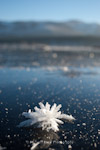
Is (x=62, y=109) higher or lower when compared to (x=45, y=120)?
higher

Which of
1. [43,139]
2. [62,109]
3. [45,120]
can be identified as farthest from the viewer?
[62,109]

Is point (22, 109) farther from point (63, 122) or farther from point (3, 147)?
point (3, 147)

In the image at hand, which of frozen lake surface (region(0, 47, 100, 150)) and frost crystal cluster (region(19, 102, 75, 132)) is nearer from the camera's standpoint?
frozen lake surface (region(0, 47, 100, 150))

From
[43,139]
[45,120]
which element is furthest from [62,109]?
[43,139]

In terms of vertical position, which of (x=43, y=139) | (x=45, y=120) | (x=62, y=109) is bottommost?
(x=43, y=139)

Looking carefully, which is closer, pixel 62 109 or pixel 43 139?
pixel 43 139

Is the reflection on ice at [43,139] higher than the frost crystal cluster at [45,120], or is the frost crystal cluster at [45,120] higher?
the frost crystal cluster at [45,120]

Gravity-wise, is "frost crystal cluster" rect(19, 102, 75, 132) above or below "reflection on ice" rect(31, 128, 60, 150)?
above

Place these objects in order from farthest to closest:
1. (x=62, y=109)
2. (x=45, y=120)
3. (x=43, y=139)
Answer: (x=62, y=109) < (x=45, y=120) < (x=43, y=139)

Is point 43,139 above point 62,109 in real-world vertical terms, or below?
below

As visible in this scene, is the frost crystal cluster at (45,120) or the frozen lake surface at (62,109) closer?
the frozen lake surface at (62,109)

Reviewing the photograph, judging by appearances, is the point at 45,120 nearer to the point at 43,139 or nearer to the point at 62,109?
the point at 43,139
